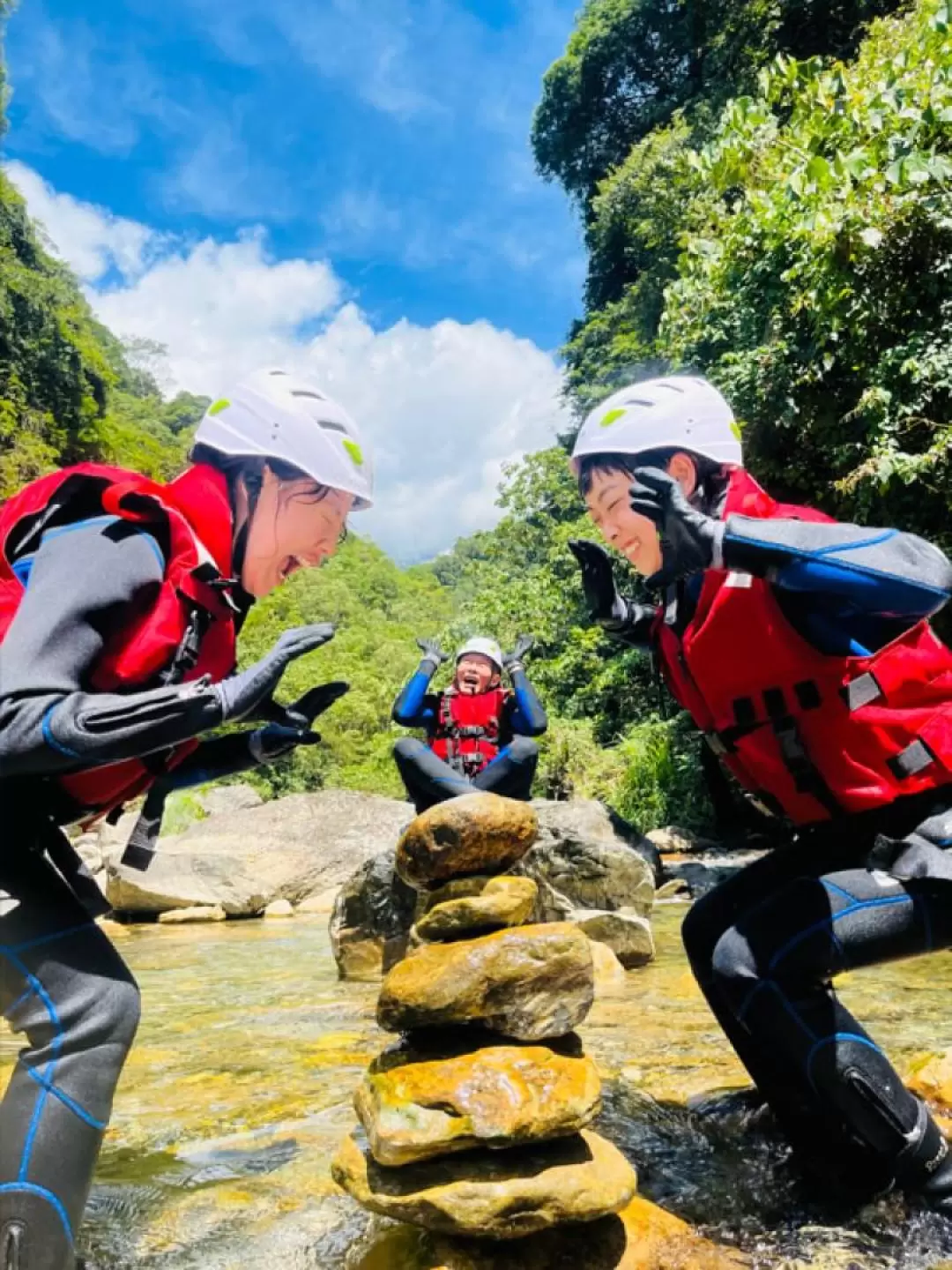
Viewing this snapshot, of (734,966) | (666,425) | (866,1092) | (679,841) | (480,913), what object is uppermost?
(666,425)

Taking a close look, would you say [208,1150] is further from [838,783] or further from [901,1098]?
[838,783]

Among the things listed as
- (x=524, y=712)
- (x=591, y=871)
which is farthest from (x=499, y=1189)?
(x=591, y=871)

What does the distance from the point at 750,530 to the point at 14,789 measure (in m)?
1.91

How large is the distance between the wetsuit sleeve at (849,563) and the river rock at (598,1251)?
5.36 feet

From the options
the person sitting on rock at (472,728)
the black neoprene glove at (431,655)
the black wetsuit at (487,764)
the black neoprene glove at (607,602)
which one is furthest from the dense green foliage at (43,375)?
the black neoprene glove at (607,602)

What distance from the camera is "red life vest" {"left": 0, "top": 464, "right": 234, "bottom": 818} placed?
2.06 m

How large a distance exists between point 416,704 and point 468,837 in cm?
487

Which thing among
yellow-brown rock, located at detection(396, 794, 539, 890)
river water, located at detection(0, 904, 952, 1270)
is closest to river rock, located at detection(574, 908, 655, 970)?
river water, located at detection(0, 904, 952, 1270)

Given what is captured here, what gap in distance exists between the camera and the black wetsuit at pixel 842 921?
214cm

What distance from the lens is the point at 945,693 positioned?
2469 millimetres

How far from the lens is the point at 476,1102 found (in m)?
2.21

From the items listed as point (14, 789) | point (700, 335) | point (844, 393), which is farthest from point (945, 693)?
point (700, 335)

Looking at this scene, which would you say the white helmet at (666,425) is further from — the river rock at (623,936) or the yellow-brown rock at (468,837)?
the river rock at (623,936)

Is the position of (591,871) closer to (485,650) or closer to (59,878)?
(485,650)
